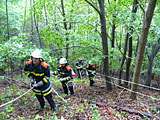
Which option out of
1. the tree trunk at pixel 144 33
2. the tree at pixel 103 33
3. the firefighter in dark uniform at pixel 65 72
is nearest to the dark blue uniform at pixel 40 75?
the firefighter in dark uniform at pixel 65 72

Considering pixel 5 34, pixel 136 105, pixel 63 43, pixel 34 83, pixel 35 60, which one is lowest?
pixel 136 105

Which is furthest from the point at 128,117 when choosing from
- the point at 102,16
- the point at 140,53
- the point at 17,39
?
the point at 17,39

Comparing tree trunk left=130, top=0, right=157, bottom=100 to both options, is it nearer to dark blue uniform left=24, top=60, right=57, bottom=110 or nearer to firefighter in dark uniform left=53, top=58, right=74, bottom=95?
firefighter in dark uniform left=53, top=58, right=74, bottom=95

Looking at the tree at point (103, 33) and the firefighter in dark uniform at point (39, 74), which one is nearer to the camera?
the firefighter in dark uniform at point (39, 74)

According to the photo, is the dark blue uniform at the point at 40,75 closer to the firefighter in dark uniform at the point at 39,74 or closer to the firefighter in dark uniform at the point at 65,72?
the firefighter in dark uniform at the point at 39,74

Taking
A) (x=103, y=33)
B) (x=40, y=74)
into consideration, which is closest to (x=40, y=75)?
(x=40, y=74)

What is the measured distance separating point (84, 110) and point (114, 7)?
18.1 ft

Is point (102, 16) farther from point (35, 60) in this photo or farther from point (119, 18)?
point (35, 60)

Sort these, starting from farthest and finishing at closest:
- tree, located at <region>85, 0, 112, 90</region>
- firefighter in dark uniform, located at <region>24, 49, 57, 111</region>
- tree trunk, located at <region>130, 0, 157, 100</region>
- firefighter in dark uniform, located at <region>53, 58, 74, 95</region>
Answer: tree, located at <region>85, 0, 112, 90</region>, firefighter in dark uniform, located at <region>53, 58, 74, 95</region>, tree trunk, located at <region>130, 0, 157, 100</region>, firefighter in dark uniform, located at <region>24, 49, 57, 111</region>

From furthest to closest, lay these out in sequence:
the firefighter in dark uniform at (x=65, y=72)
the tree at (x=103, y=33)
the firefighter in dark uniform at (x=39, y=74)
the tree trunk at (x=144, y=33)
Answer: the tree at (x=103, y=33) < the firefighter in dark uniform at (x=65, y=72) < the tree trunk at (x=144, y=33) < the firefighter in dark uniform at (x=39, y=74)

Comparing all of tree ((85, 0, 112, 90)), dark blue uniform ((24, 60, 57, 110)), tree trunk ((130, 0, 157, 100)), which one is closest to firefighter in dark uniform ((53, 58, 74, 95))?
dark blue uniform ((24, 60, 57, 110))

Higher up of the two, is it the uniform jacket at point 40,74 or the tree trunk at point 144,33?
the tree trunk at point 144,33

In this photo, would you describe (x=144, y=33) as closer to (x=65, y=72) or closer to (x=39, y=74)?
(x=65, y=72)

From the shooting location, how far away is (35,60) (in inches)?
162
